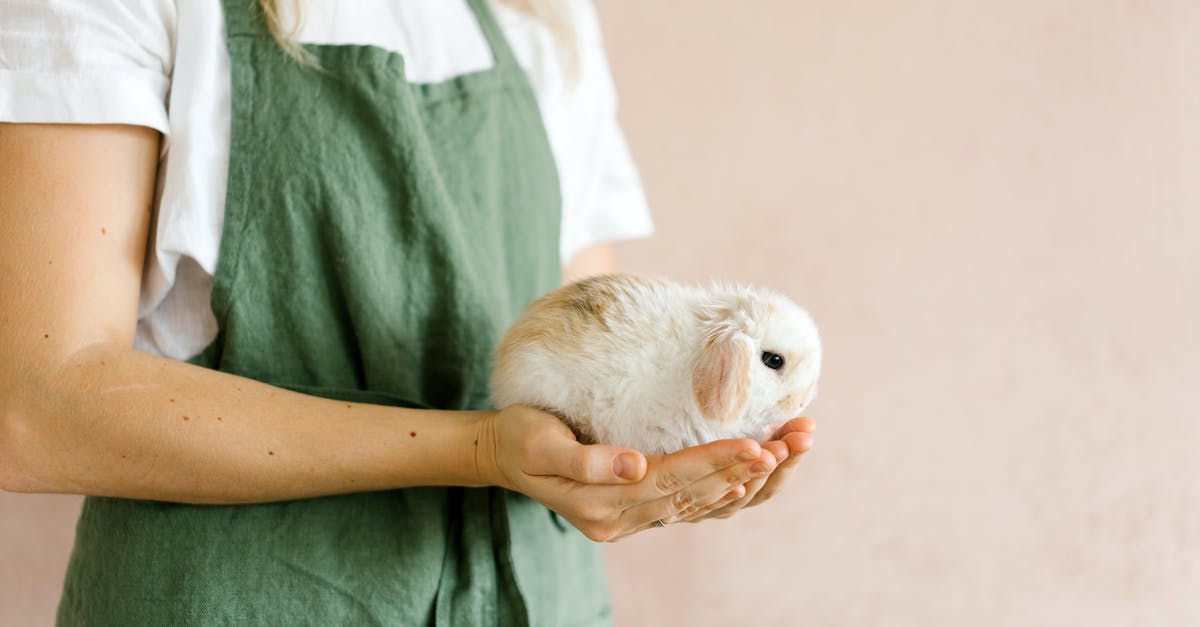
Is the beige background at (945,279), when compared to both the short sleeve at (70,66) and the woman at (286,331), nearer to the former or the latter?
the woman at (286,331)

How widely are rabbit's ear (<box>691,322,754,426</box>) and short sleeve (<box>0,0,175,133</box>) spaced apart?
41cm

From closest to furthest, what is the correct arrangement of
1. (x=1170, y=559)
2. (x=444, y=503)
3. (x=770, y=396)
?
(x=770, y=396), (x=444, y=503), (x=1170, y=559)

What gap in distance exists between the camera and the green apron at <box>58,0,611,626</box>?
667mm

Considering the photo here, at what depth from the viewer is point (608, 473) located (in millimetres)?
559

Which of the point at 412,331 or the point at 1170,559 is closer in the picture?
the point at 412,331

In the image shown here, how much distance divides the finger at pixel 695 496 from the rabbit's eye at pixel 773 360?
95 millimetres

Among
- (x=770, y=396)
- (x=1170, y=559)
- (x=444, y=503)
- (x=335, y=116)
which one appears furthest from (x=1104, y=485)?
(x=335, y=116)

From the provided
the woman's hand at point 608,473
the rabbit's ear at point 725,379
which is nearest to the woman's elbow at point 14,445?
the woman's hand at point 608,473

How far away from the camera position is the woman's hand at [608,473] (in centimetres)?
55

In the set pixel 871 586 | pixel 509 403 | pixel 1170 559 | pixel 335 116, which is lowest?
pixel 871 586

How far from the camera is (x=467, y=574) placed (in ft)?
2.35

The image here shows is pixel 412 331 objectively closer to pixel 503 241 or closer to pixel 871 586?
pixel 503 241

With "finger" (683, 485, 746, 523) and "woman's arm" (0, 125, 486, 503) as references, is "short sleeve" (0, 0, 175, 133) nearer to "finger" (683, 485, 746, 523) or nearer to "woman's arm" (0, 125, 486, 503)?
"woman's arm" (0, 125, 486, 503)

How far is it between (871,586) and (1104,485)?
0.34 m
